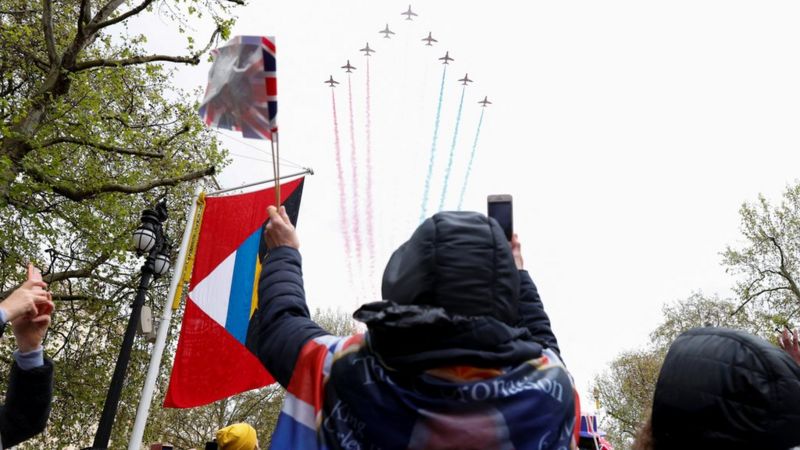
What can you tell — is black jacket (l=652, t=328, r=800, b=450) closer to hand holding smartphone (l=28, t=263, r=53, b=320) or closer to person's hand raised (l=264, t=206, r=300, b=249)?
person's hand raised (l=264, t=206, r=300, b=249)

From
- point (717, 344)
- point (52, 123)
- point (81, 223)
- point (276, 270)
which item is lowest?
point (717, 344)

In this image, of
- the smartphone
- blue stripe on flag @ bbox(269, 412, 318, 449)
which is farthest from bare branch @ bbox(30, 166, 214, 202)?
blue stripe on flag @ bbox(269, 412, 318, 449)

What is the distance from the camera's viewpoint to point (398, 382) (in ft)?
4.81

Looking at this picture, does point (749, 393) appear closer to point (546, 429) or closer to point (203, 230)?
point (546, 429)

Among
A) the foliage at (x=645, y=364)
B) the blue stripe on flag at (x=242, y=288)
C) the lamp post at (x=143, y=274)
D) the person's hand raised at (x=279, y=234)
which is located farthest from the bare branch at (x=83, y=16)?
the foliage at (x=645, y=364)

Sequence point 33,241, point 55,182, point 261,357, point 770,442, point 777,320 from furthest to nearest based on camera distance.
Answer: point 777,320
point 33,241
point 55,182
point 261,357
point 770,442

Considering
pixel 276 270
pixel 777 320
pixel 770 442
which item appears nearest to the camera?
pixel 770 442

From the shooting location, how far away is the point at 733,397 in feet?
4.82

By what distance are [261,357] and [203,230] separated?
6367 mm

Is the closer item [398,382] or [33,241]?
[398,382]

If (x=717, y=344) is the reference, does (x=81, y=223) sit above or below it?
above

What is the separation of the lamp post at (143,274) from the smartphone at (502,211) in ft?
21.4

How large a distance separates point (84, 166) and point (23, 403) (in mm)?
11764

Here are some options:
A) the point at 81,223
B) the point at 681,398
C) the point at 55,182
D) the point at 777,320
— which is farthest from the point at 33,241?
the point at 777,320
